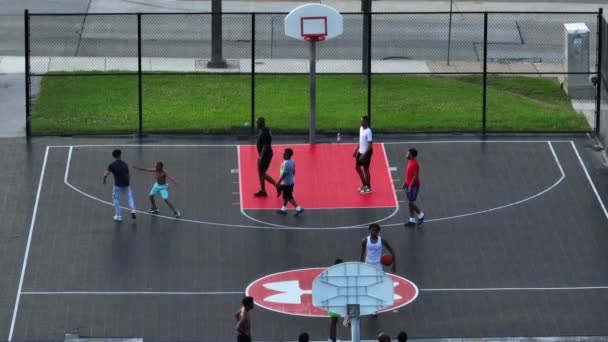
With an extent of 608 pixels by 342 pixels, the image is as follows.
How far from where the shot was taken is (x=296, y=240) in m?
30.9

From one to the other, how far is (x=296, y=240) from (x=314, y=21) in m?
6.54

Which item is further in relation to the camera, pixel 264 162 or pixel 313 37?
pixel 313 37

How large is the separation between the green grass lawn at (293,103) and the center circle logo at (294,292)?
8378 millimetres

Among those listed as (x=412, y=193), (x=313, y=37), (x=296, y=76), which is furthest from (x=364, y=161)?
(x=296, y=76)

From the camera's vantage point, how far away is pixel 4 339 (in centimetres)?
2652

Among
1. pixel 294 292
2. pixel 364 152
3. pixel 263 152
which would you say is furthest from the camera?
pixel 364 152

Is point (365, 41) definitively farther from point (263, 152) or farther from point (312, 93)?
point (263, 152)

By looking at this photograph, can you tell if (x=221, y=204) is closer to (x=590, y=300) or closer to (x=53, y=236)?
(x=53, y=236)

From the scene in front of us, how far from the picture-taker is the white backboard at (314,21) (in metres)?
35.4

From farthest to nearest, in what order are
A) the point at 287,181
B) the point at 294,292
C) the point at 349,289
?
1. the point at 287,181
2. the point at 294,292
3. the point at 349,289

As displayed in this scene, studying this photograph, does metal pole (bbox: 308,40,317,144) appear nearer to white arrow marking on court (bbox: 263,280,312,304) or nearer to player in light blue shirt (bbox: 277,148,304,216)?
player in light blue shirt (bbox: 277,148,304,216)

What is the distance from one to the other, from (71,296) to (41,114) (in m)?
10.6

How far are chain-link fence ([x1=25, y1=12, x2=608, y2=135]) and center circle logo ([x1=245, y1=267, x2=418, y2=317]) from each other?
8.31 meters

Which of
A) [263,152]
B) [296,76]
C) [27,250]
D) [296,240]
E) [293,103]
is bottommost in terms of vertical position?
[27,250]
